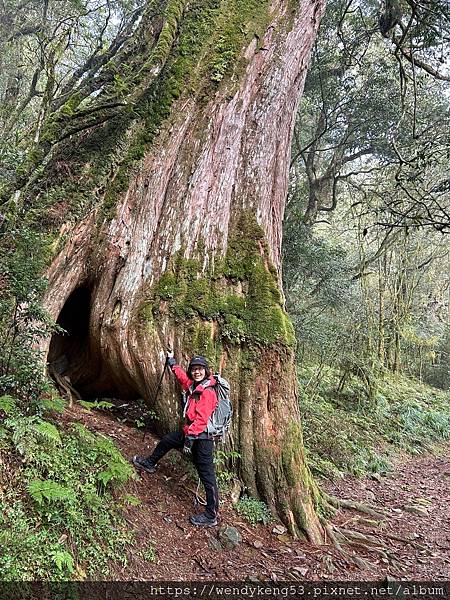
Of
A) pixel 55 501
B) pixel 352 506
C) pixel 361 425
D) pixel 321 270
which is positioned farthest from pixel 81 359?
pixel 321 270

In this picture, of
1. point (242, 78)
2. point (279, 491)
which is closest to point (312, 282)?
point (242, 78)

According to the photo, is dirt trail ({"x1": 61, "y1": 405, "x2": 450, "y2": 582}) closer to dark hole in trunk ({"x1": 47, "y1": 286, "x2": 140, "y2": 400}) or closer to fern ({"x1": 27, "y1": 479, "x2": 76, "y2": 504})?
dark hole in trunk ({"x1": 47, "y1": 286, "x2": 140, "y2": 400})

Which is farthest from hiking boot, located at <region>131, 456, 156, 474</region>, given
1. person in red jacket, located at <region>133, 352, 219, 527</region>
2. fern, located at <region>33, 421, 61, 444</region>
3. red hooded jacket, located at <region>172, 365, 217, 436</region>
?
fern, located at <region>33, 421, 61, 444</region>

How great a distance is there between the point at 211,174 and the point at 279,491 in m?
3.66

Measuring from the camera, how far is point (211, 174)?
5.80 m

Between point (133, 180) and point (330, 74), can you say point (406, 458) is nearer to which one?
point (133, 180)

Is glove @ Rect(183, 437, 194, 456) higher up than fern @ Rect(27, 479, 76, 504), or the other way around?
glove @ Rect(183, 437, 194, 456)

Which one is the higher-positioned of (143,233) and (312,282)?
(312,282)

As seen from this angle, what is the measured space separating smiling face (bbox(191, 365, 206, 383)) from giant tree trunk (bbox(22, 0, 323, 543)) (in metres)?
0.40

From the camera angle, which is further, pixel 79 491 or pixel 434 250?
pixel 434 250

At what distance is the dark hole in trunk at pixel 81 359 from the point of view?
18.7 ft

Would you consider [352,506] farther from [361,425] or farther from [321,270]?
[321,270]

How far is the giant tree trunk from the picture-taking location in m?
5.14

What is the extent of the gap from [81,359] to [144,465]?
5.60ft
